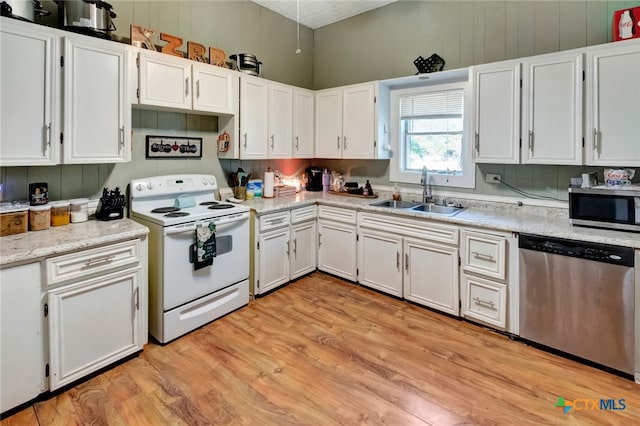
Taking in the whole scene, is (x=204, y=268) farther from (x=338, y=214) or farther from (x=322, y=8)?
(x=322, y=8)

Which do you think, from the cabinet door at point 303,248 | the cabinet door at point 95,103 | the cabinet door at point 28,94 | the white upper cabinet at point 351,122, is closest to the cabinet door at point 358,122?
the white upper cabinet at point 351,122

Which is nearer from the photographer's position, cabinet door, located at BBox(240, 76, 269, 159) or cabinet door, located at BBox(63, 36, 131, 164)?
cabinet door, located at BBox(63, 36, 131, 164)

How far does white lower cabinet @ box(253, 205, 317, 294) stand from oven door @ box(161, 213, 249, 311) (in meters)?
0.17

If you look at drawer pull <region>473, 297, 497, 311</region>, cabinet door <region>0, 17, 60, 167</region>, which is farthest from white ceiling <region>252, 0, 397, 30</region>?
drawer pull <region>473, 297, 497, 311</region>

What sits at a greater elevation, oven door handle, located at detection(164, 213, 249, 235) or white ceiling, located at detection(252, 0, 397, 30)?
white ceiling, located at detection(252, 0, 397, 30)

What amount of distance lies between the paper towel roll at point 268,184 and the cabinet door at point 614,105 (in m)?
2.87

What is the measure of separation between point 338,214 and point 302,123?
124 cm

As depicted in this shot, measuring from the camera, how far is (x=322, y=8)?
4.11 m

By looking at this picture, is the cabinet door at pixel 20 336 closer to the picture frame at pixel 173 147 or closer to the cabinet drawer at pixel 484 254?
the picture frame at pixel 173 147

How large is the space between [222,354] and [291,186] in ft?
7.48

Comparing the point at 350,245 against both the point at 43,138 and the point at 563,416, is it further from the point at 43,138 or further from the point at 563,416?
the point at 43,138

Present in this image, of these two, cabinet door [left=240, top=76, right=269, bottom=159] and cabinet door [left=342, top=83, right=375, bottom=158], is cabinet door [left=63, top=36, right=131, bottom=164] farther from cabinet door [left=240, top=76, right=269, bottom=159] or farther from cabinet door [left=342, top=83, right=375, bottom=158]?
cabinet door [left=342, top=83, right=375, bottom=158]

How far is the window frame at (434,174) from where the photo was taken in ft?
11.2

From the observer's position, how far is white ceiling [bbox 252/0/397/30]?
395 cm
